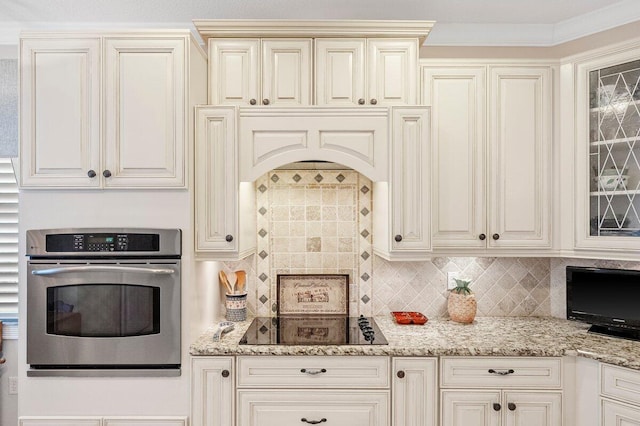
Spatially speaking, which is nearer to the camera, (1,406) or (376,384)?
(376,384)

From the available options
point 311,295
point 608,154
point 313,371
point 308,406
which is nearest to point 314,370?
point 313,371

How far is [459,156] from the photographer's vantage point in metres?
2.39

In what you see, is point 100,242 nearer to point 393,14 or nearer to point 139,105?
point 139,105

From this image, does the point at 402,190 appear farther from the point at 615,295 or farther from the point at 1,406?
the point at 1,406

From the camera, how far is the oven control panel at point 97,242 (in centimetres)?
199

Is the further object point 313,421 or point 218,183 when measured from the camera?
point 218,183

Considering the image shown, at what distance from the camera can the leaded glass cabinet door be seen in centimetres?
213

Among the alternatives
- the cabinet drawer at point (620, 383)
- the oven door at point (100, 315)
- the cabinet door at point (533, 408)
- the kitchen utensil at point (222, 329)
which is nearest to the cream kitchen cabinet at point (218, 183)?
the oven door at point (100, 315)

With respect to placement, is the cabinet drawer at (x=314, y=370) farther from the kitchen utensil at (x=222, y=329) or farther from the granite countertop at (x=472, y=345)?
the kitchen utensil at (x=222, y=329)

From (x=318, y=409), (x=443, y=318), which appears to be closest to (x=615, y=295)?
(x=443, y=318)

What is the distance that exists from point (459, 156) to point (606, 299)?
3.66ft

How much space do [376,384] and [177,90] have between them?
5.69ft

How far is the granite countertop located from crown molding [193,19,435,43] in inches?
65.3

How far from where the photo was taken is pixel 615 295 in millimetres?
2238
